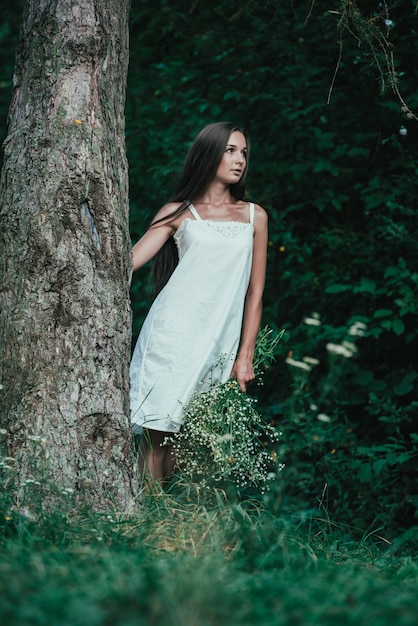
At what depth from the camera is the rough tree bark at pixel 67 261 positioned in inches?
123

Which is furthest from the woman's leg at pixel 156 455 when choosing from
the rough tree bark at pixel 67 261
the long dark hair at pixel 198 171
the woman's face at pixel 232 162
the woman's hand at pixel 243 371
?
the woman's face at pixel 232 162

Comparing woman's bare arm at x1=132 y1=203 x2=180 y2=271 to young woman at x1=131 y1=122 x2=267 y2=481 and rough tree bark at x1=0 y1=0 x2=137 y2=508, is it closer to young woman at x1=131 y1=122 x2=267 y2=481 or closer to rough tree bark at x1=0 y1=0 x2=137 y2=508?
young woman at x1=131 y1=122 x2=267 y2=481

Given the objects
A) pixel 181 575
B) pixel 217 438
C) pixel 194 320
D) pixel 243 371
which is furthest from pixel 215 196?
pixel 181 575

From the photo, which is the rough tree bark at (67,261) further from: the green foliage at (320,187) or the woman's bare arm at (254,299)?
the green foliage at (320,187)

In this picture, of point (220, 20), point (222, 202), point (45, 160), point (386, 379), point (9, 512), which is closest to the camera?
point (9, 512)

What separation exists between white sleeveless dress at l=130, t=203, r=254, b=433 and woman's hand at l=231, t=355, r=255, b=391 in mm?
44

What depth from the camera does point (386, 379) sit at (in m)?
5.26

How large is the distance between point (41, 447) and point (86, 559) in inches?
33.4

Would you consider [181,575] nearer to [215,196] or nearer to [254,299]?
[254,299]

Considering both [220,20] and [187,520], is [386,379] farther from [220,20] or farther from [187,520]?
[220,20]

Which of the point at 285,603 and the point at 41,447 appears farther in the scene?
the point at 41,447

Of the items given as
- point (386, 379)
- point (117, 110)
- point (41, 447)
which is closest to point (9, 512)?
point (41, 447)

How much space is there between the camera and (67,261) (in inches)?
126

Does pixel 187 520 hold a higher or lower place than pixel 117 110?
lower
